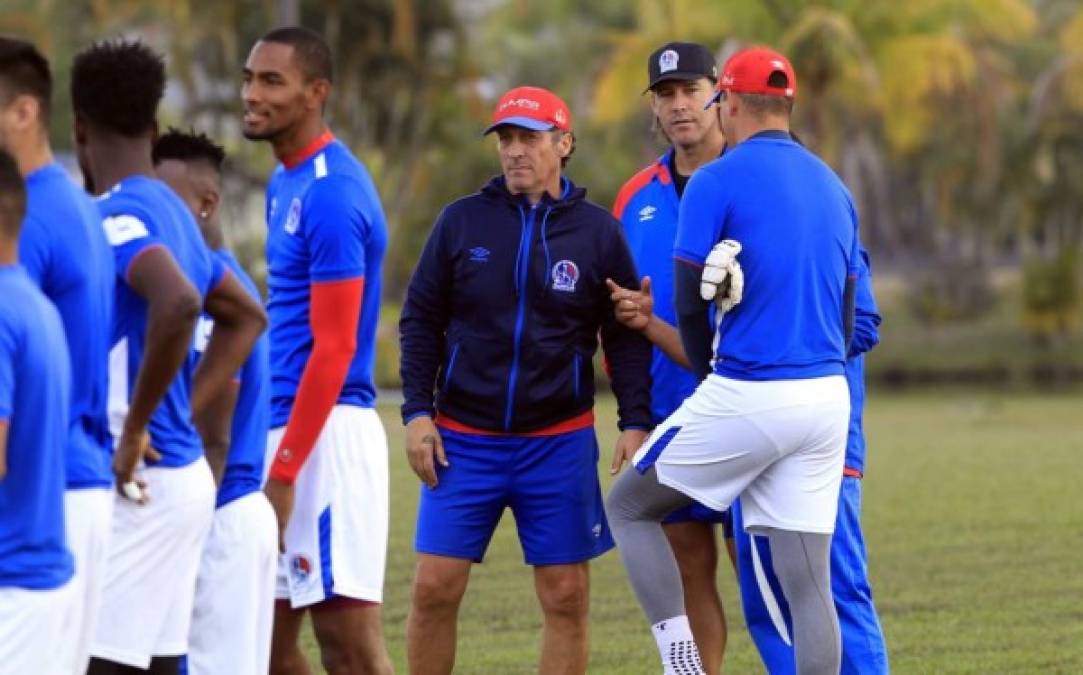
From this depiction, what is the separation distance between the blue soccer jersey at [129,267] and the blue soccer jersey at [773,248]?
1.88m

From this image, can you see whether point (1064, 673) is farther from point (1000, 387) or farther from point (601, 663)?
point (1000, 387)

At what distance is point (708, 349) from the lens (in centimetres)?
725

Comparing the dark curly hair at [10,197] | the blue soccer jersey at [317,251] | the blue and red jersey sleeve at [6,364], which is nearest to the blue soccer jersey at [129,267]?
the dark curly hair at [10,197]

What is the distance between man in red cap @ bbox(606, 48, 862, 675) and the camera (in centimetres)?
696

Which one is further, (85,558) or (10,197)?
(85,558)

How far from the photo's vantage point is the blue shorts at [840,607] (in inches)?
292

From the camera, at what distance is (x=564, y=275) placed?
772cm

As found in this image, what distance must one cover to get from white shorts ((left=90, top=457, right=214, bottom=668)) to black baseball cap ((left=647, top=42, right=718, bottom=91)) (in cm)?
325

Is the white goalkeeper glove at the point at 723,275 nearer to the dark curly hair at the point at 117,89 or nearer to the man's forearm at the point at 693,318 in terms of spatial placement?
the man's forearm at the point at 693,318

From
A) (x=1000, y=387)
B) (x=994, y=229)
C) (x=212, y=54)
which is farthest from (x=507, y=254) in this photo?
(x=994, y=229)

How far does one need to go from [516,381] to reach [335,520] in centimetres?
98

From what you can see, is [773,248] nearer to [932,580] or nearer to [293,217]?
[293,217]

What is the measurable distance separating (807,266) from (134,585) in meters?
2.52

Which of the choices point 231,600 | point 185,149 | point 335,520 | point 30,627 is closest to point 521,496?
point 335,520
